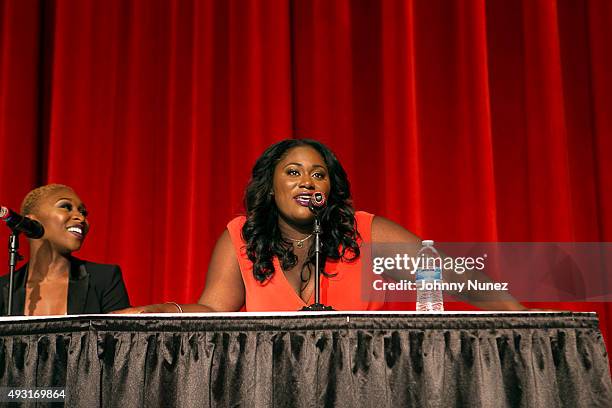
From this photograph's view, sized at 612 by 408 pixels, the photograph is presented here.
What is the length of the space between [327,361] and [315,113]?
2.13 meters

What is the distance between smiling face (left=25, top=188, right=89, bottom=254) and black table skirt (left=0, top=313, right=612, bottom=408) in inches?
45.2

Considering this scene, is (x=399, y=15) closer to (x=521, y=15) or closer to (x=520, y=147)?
(x=521, y=15)

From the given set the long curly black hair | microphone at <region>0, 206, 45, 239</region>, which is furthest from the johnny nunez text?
microphone at <region>0, 206, 45, 239</region>

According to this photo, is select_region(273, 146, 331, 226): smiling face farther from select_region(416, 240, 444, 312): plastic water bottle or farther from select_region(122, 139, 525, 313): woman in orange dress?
select_region(416, 240, 444, 312): plastic water bottle

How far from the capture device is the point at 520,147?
3566mm

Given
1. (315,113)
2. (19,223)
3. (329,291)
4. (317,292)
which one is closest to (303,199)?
(329,291)

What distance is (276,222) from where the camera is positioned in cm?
265

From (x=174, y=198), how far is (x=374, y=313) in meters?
2.16

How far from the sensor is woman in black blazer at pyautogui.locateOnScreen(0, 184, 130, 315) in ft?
9.09

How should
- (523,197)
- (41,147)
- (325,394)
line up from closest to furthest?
(325,394)
(523,197)
(41,147)

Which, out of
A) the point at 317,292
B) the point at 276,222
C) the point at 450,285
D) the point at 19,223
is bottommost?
the point at 317,292

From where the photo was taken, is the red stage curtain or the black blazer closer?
the black blazer

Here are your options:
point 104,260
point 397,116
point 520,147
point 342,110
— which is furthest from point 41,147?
point 520,147

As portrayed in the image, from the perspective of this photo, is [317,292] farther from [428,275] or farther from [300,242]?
[300,242]
